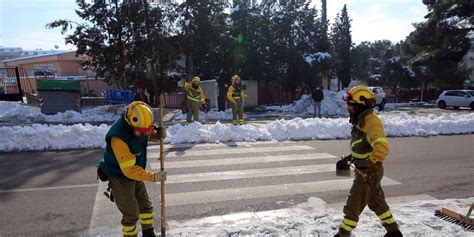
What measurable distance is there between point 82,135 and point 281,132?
220 inches

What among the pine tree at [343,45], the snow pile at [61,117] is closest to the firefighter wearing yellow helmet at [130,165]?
the snow pile at [61,117]

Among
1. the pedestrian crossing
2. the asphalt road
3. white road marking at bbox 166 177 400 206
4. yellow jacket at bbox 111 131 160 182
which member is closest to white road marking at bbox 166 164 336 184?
the pedestrian crossing

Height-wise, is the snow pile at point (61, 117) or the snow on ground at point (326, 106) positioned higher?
the snow pile at point (61, 117)

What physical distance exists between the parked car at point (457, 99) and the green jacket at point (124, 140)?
30585 mm

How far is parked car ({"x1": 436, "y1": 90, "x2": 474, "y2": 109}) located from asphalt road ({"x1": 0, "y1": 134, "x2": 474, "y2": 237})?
2199 cm

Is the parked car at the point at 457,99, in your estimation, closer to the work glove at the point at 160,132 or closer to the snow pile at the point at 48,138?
the snow pile at the point at 48,138

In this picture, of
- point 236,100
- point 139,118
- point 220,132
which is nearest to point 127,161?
point 139,118

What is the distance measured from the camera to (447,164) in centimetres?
835

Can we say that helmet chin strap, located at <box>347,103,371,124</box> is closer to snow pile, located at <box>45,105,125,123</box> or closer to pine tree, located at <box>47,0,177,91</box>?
snow pile, located at <box>45,105,125,123</box>

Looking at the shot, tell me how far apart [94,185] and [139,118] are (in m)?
3.54

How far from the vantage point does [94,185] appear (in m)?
6.70

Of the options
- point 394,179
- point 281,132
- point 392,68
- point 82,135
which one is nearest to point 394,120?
Result: point 281,132

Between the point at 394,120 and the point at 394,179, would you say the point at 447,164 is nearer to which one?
the point at 394,179

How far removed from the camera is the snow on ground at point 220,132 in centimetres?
1013
